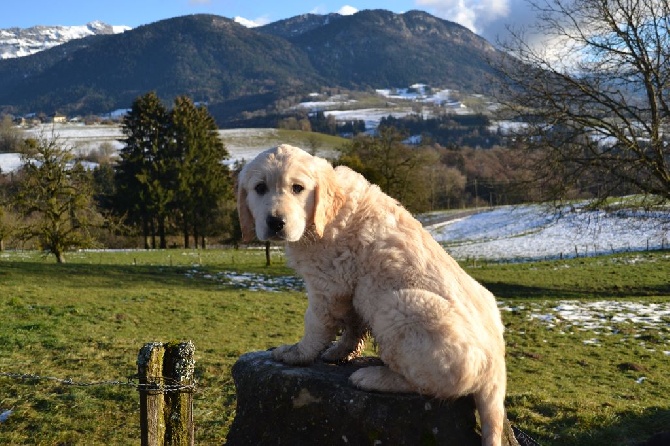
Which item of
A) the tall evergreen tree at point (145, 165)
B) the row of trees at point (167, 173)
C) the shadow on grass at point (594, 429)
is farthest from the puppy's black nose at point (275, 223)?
the tall evergreen tree at point (145, 165)

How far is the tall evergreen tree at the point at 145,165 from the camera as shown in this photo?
1939 inches

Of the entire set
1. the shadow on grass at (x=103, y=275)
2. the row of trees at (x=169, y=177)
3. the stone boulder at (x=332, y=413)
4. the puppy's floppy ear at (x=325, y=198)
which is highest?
the row of trees at (x=169, y=177)

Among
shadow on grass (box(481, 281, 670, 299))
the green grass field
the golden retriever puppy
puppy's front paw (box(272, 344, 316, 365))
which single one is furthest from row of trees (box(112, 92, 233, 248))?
the golden retriever puppy

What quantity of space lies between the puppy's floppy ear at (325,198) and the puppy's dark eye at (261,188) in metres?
0.38

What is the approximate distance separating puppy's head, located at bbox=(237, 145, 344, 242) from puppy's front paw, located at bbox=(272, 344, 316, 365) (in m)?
1.12

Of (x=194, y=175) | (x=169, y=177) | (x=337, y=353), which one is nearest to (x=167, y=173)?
(x=169, y=177)

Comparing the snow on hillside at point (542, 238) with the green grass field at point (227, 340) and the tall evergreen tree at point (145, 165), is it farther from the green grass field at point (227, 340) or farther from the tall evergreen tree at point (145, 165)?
the tall evergreen tree at point (145, 165)

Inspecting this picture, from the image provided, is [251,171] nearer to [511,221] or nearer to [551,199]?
[551,199]

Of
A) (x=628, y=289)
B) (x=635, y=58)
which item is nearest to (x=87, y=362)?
(x=635, y=58)

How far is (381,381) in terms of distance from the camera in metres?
4.23

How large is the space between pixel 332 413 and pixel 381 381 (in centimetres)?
49

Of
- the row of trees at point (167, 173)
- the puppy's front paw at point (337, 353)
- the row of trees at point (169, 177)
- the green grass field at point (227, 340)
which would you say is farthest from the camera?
the row of trees at point (167, 173)

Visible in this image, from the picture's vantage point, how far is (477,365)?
3.83 metres

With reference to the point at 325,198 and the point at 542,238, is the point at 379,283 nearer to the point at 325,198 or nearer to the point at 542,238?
the point at 325,198
